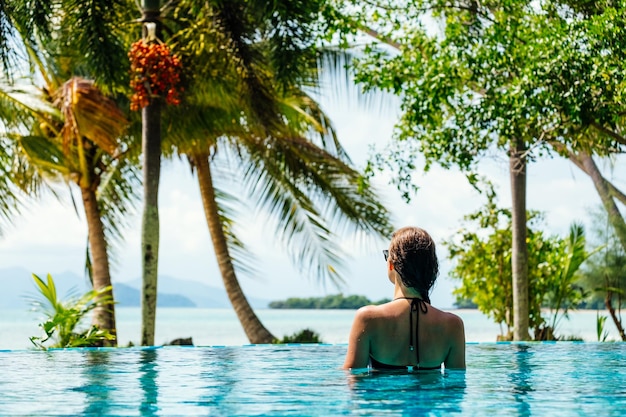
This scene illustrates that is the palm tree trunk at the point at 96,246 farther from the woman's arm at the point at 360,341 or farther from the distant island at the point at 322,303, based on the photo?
the distant island at the point at 322,303

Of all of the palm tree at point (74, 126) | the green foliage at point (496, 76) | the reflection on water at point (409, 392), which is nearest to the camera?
the reflection on water at point (409, 392)

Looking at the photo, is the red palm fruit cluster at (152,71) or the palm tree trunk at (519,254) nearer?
the red palm fruit cluster at (152,71)

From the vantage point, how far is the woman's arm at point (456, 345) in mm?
5848

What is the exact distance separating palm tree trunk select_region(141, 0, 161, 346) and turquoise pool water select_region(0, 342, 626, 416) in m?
4.02

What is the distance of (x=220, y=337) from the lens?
36.9 m

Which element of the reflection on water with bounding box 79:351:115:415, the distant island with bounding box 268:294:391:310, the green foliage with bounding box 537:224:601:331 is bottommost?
the reflection on water with bounding box 79:351:115:415

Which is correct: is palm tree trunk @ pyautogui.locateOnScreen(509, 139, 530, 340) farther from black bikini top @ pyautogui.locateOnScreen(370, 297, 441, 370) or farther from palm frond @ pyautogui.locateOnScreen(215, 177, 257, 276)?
black bikini top @ pyautogui.locateOnScreen(370, 297, 441, 370)

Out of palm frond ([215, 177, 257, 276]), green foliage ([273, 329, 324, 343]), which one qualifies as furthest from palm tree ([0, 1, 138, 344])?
green foliage ([273, 329, 324, 343])

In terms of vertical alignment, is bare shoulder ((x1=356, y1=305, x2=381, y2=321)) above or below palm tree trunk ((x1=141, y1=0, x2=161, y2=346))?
below

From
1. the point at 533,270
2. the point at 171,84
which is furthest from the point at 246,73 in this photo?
the point at 533,270

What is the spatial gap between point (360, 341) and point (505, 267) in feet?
36.1

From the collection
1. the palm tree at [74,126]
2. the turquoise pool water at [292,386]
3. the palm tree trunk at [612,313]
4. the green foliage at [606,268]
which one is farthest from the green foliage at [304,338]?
the turquoise pool water at [292,386]

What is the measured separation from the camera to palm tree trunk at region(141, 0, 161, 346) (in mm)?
13742

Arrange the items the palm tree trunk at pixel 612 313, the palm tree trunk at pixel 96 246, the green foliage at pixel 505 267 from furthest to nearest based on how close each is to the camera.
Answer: the palm tree trunk at pixel 96 246 < the palm tree trunk at pixel 612 313 < the green foliage at pixel 505 267
